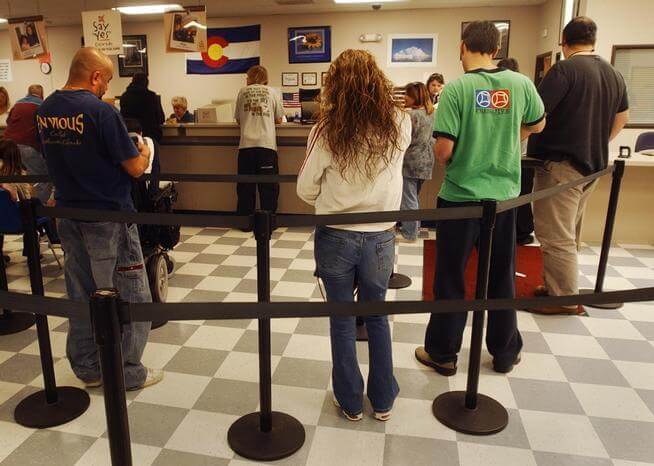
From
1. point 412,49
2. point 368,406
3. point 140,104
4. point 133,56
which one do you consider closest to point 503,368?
point 368,406

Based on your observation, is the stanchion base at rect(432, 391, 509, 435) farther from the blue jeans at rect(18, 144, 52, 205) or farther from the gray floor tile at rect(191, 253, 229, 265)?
the blue jeans at rect(18, 144, 52, 205)

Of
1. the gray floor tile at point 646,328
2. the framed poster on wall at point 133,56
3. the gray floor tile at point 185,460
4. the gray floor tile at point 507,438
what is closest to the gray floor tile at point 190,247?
the gray floor tile at point 185,460

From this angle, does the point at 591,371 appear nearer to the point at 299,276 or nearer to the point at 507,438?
the point at 507,438

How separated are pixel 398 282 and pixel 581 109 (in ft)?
5.54

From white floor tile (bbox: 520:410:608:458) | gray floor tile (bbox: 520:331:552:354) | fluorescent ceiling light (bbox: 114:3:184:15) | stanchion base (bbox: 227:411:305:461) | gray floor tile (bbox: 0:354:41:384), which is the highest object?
fluorescent ceiling light (bbox: 114:3:184:15)

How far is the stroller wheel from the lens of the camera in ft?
10.9

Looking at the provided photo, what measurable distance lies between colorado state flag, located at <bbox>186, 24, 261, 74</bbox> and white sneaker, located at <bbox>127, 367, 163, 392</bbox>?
8223 mm

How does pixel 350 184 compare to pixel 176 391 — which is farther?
pixel 176 391

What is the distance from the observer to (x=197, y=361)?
8.93 ft

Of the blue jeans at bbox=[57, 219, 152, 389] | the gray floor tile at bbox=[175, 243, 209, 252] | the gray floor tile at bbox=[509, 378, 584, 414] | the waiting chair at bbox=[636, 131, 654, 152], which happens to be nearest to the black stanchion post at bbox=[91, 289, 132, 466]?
the blue jeans at bbox=[57, 219, 152, 389]

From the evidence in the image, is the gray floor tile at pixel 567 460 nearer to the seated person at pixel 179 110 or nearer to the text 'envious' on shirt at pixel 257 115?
the text 'envious' on shirt at pixel 257 115

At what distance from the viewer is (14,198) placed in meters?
Answer: 3.58

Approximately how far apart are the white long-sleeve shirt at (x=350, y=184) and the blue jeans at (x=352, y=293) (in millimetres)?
63

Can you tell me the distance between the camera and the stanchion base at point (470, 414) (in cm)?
214
